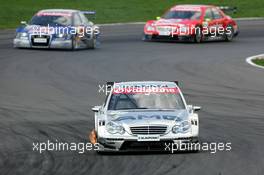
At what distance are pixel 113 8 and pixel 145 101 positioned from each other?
31615mm

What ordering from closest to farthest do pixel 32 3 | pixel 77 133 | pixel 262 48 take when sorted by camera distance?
pixel 77 133
pixel 262 48
pixel 32 3

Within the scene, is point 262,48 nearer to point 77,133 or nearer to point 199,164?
point 77,133

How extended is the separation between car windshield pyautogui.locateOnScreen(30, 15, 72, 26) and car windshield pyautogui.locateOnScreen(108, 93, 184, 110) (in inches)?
659

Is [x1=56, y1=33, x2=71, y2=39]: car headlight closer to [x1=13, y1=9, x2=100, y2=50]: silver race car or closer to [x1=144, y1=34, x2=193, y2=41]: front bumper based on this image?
[x1=13, y1=9, x2=100, y2=50]: silver race car

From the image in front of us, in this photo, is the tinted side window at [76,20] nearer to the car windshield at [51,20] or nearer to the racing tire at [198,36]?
the car windshield at [51,20]

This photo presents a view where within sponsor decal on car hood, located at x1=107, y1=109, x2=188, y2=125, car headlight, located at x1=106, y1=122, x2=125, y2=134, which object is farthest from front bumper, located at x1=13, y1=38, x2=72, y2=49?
car headlight, located at x1=106, y1=122, x2=125, y2=134

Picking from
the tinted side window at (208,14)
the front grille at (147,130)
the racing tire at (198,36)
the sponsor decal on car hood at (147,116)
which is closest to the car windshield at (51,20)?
the racing tire at (198,36)

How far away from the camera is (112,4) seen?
4731 cm

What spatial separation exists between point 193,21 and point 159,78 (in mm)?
11491

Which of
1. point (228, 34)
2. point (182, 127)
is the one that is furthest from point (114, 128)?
point (228, 34)

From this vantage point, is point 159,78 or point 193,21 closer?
point 159,78

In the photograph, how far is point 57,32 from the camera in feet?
101

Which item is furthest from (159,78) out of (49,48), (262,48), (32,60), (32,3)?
(32,3)

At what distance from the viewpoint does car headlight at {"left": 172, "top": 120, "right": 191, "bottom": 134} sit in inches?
540
